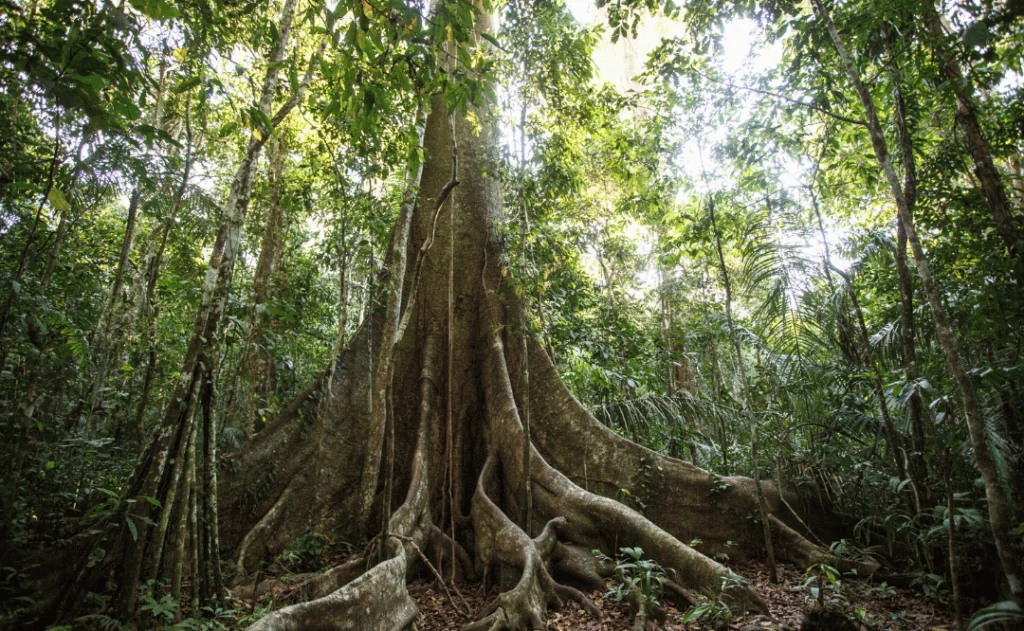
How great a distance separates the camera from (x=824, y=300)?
4.97 metres

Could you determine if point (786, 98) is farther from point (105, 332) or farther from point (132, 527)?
point (105, 332)

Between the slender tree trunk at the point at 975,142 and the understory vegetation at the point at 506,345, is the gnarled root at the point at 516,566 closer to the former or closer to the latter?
the understory vegetation at the point at 506,345

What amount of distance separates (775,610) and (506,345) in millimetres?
3767

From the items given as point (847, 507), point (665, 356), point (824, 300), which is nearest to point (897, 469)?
point (847, 507)

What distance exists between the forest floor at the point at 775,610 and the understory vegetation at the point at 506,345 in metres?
0.09

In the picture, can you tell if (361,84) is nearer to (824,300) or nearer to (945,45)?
(945,45)

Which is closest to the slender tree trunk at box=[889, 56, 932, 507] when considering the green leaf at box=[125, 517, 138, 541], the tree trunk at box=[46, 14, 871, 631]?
the tree trunk at box=[46, 14, 871, 631]

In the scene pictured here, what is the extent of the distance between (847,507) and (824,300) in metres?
1.91

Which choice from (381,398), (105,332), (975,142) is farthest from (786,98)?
(105,332)

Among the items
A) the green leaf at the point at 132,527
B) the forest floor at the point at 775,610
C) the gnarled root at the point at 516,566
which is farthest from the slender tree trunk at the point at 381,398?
the green leaf at the point at 132,527

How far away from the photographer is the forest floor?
350cm

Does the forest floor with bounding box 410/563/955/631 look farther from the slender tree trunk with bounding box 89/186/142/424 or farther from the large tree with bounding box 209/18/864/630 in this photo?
the slender tree trunk with bounding box 89/186/142/424

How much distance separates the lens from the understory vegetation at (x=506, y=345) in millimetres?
3275

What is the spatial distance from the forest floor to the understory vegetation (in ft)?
0.30
